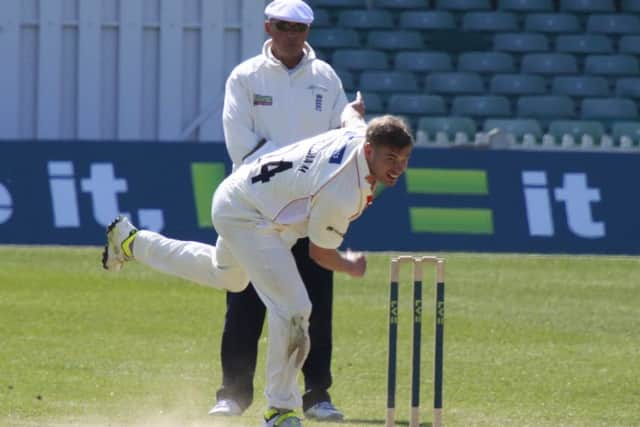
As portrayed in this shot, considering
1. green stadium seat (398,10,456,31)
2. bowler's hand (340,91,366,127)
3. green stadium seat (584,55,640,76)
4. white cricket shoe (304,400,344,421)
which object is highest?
bowler's hand (340,91,366,127)

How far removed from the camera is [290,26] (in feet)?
29.5

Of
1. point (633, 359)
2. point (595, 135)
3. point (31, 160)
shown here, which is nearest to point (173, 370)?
point (633, 359)

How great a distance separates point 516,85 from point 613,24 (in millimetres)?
2100

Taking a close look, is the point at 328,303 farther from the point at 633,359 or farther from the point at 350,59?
the point at 350,59

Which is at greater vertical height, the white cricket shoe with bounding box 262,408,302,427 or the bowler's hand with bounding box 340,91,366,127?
the bowler's hand with bounding box 340,91,366,127

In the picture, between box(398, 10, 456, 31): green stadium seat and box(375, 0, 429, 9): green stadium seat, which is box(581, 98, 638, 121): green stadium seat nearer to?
box(398, 10, 456, 31): green stadium seat

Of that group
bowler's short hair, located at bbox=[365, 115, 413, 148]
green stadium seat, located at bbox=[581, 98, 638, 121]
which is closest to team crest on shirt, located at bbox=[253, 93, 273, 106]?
bowler's short hair, located at bbox=[365, 115, 413, 148]

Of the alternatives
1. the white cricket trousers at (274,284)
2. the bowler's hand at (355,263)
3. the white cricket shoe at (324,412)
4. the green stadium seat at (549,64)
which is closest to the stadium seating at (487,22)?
the green stadium seat at (549,64)

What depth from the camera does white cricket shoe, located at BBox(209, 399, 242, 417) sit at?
9.02 metres

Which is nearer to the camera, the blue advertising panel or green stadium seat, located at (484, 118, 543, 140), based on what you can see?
the blue advertising panel

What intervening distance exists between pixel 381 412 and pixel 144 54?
10.8 m

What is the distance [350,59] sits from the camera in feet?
77.4

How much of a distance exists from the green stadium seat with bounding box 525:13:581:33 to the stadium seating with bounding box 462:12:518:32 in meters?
0.27

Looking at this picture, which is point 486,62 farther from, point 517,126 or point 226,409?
point 226,409
